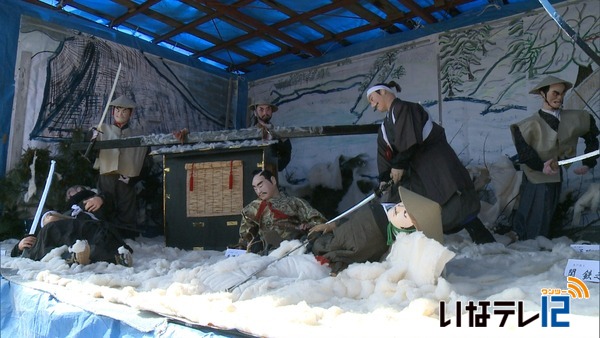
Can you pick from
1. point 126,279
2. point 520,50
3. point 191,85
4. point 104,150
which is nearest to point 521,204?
point 520,50

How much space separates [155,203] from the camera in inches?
254

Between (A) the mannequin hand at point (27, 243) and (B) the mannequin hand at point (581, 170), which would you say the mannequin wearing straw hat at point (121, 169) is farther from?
(B) the mannequin hand at point (581, 170)

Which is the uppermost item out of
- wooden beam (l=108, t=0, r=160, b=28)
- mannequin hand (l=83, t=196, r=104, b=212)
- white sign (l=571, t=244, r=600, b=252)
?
wooden beam (l=108, t=0, r=160, b=28)

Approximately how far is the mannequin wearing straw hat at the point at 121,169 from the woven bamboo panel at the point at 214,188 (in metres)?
0.83

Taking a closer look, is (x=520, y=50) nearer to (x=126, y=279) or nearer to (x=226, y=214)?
(x=226, y=214)

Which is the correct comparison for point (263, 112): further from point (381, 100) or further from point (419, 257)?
point (419, 257)

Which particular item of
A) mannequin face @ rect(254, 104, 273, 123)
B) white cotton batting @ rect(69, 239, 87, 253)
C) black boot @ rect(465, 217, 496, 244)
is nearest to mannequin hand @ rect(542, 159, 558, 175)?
black boot @ rect(465, 217, 496, 244)

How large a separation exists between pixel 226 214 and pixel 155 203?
1686 mm

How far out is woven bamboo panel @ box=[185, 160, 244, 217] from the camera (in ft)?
16.8

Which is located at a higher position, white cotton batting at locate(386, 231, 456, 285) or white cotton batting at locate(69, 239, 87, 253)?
white cotton batting at locate(386, 231, 456, 285)

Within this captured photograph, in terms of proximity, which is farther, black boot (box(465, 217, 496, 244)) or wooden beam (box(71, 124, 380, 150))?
wooden beam (box(71, 124, 380, 150))

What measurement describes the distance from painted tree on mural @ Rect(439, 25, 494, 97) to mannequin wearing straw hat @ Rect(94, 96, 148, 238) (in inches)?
147

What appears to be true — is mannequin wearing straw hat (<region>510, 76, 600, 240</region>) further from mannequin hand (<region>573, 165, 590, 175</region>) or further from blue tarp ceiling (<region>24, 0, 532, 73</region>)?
blue tarp ceiling (<region>24, 0, 532, 73</region>)

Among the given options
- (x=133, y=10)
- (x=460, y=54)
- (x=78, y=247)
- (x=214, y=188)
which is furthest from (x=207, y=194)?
(x=460, y=54)
